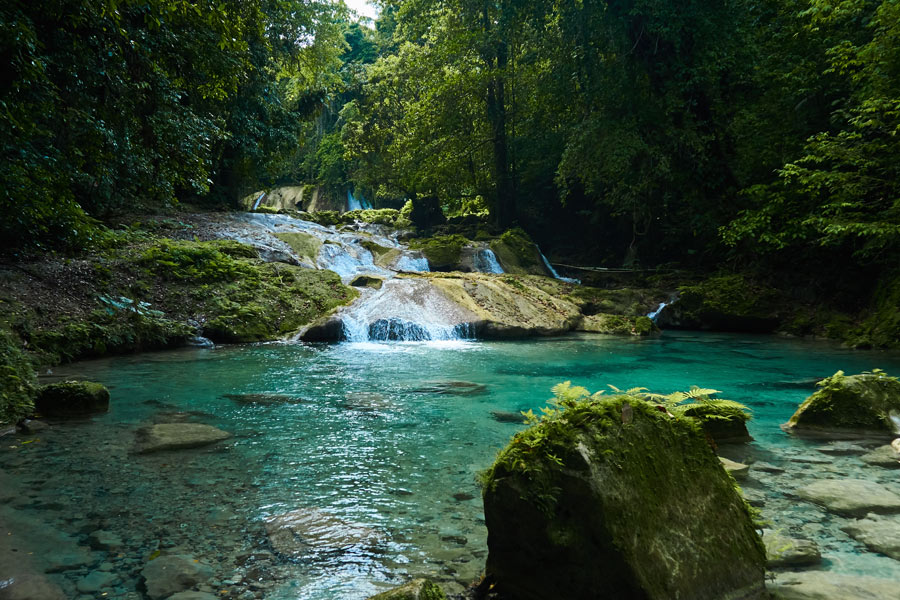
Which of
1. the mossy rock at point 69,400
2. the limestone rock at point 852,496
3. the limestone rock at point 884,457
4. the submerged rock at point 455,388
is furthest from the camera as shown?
the submerged rock at point 455,388

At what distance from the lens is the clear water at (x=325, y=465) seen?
312 centimetres

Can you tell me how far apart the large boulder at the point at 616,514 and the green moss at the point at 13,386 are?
5.40 m

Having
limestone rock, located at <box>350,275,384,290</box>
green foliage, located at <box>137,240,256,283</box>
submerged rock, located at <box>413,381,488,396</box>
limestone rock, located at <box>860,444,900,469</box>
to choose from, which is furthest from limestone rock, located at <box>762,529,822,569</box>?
limestone rock, located at <box>350,275,384,290</box>

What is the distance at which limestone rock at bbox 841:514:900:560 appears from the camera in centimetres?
317

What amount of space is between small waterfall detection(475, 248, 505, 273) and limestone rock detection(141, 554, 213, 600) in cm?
1755

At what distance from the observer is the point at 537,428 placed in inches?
104

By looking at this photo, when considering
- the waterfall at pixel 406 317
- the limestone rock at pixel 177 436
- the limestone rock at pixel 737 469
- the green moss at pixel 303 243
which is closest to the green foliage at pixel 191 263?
the waterfall at pixel 406 317

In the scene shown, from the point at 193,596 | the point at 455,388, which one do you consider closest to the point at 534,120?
the point at 455,388

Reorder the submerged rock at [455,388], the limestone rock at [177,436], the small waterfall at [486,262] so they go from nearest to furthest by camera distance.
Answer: the limestone rock at [177,436] < the submerged rock at [455,388] < the small waterfall at [486,262]

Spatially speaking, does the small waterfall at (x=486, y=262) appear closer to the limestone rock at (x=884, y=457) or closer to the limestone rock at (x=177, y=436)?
the limestone rock at (x=177, y=436)

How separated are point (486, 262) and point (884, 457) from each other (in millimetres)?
16095

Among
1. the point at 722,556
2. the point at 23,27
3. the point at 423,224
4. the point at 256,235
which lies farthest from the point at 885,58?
the point at 423,224

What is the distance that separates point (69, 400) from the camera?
6184mm

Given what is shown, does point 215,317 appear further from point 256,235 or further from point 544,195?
point 544,195
